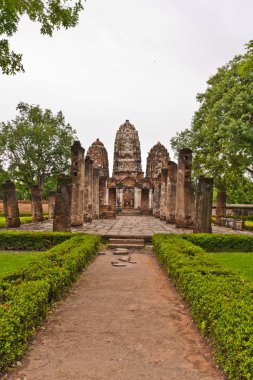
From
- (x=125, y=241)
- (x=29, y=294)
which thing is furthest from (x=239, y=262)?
(x=29, y=294)

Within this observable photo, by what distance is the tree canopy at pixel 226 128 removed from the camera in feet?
63.8

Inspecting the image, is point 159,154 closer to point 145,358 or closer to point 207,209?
point 207,209

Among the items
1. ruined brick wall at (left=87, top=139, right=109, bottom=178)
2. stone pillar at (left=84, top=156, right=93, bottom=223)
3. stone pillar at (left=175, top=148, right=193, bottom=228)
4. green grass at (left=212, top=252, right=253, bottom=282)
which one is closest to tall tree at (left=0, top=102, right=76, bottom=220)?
ruined brick wall at (left=87, top=139, right=109, bottom=178)

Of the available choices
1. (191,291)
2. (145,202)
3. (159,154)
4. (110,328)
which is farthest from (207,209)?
(159,154)

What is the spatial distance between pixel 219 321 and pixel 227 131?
17.2 metres

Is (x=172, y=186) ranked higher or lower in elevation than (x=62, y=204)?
higher

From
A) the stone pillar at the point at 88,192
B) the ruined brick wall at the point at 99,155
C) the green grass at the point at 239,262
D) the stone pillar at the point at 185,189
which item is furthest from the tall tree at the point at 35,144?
the green grass at the point at 239,262

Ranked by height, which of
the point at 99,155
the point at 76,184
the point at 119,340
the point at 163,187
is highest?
the point at 99,155

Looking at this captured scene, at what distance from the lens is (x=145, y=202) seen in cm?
3584

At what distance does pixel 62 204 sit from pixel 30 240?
1905mm

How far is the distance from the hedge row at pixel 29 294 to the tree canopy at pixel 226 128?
14.6 meters

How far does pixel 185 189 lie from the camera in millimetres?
16234

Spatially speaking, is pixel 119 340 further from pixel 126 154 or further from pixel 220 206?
pixel 126 154

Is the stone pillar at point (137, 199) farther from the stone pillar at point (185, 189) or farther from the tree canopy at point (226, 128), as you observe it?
the stone pillar at point (185, 189)
